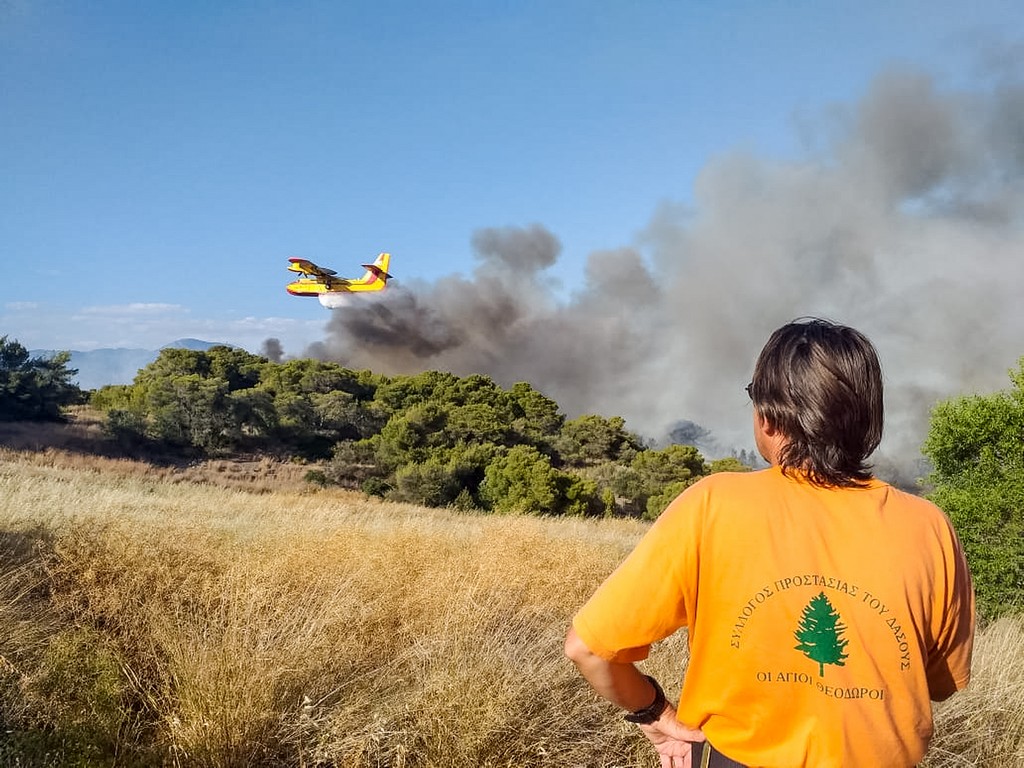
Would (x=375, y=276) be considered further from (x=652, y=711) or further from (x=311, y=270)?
(x=652, y=711)

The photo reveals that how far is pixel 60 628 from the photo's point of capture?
14.8 feet

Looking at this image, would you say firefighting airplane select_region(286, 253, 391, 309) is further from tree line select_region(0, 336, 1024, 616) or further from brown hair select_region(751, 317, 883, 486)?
brown hair select_region(751, 317, 883, 486)

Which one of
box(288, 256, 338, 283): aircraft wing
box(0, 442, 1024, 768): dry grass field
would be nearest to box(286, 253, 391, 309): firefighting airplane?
box(288, 256, 338, 283): aircraft wing

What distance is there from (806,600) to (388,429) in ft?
105

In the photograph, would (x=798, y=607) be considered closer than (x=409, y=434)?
Yes

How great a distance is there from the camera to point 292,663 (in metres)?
3.92

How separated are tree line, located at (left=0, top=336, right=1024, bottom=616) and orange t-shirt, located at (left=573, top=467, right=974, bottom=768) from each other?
2377 cm

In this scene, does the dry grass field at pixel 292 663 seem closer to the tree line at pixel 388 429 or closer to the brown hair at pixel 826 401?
the brown hair at pixel 826 401

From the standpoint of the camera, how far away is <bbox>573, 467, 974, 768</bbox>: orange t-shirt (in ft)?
4.31

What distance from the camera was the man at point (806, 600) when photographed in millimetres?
1314

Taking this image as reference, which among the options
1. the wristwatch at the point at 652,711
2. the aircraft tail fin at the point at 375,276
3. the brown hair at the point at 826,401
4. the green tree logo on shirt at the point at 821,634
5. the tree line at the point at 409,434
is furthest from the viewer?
the aircraft tail fin at the point at 375,276

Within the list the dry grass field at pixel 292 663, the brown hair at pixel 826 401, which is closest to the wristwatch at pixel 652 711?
the brown hair at pixel 826 401

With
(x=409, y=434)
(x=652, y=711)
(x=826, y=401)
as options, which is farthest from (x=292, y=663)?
(x=409, y=434)

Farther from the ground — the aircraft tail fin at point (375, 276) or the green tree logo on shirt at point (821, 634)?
the aircraft tail fin at point (375, 276)
